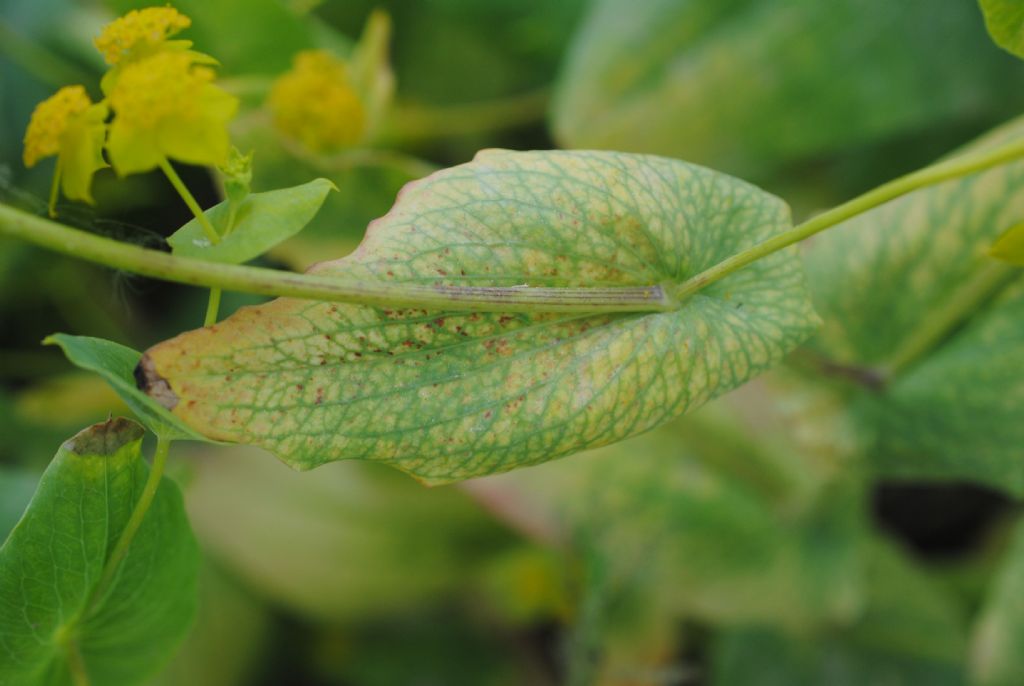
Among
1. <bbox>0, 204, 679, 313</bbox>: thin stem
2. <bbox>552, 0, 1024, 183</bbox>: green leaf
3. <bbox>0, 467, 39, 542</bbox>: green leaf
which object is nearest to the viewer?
<bbox>0, 204, 679, 313</bbox>: thin stem

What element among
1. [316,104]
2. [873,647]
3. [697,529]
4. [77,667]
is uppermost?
[316,104]

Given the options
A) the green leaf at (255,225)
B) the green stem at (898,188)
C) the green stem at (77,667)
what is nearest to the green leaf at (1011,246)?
the green stem at (898,188)

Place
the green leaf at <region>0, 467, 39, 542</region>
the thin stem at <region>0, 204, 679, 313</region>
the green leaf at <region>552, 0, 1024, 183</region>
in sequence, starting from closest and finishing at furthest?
the thin stem at <region>0, 204, 679, 313</region> < the green leaf at <region>0, 467, 39, 542</region> < the green leaf at <region>552, 0, 1024, 183</region>

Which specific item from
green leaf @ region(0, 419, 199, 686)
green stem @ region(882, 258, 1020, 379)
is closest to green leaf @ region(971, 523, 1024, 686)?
green stem @ region(882, 258, 1020, 379)

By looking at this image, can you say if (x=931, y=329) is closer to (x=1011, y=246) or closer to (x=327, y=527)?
(x=1011, y=246)

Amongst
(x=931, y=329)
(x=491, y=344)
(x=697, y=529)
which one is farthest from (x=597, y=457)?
(x=491, y=344)

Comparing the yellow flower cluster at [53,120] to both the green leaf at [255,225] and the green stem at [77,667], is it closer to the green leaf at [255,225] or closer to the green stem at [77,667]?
the green leaf at [255,225]

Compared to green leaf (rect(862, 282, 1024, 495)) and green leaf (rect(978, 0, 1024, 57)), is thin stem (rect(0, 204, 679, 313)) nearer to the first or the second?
green leaf (rect(978, 0, 1024, 57))

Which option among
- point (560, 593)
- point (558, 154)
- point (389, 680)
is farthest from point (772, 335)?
point (389, 680)

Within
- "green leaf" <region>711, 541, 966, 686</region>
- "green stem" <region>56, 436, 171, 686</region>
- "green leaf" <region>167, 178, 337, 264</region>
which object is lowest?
"green leaf" <region>711, 541, 966, 686</region>
